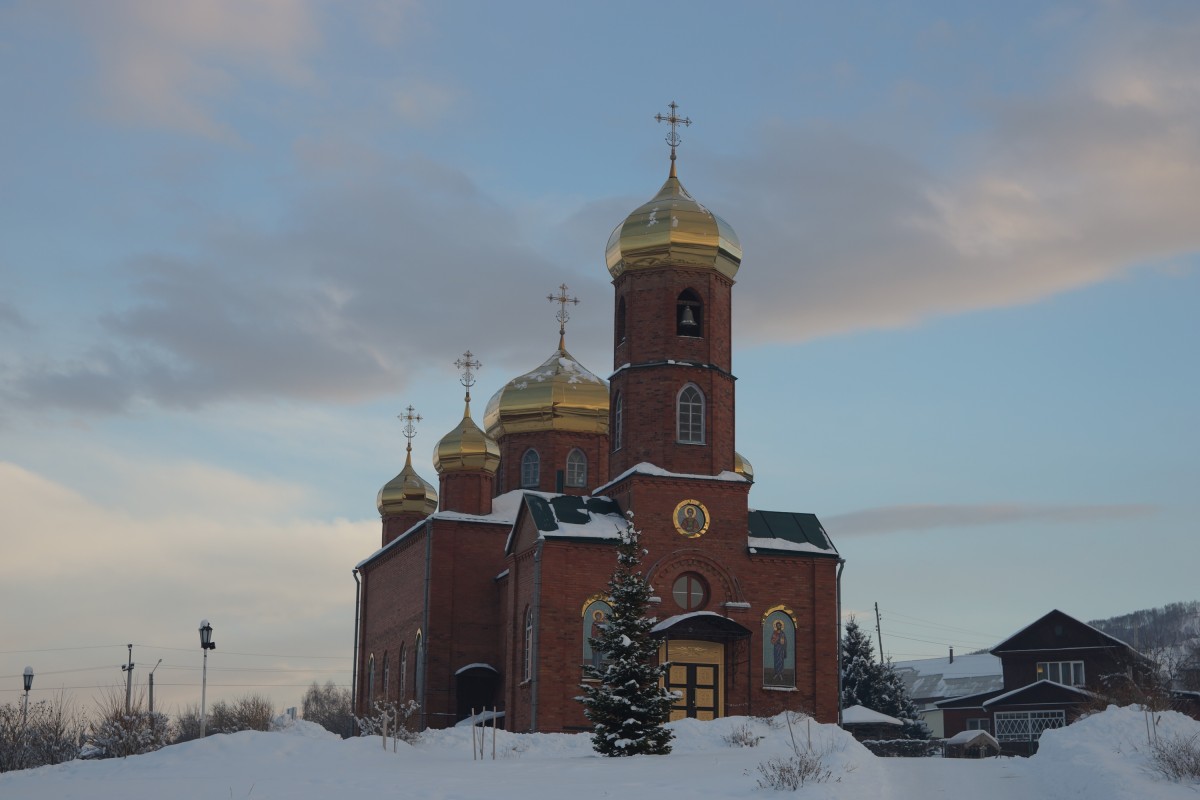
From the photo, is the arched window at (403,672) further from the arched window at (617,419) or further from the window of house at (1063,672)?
the window of house at (1063,672)

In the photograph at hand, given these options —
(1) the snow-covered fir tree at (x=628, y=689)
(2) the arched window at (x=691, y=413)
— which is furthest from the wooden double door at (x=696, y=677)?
(1) the snow-covered fir tree at (x=628, y=689)

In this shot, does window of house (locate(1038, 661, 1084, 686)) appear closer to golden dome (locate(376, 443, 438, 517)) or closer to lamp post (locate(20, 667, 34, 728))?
golden dome (locate(376, 443, 438, 517))

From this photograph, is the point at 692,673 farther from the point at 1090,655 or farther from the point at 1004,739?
the point at 1090,655

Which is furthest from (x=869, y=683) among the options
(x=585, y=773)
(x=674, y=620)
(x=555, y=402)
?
(x=585, y=773)

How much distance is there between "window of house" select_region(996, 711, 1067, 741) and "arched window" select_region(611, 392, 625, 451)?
20144 millimetres

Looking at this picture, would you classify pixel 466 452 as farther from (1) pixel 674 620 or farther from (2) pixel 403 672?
(1) pixel 674 620

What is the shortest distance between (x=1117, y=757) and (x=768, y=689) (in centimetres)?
1517

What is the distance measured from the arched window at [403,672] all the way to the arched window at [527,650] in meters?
6.61

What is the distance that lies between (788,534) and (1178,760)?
1844 cm

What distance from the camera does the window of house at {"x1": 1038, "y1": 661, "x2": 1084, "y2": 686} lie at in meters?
49.9

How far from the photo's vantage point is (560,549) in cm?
3173

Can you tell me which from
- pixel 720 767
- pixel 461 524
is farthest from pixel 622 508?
pixel 720 767

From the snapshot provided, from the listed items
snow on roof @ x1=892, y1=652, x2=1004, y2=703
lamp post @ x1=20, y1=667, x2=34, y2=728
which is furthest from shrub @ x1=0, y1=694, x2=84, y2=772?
snow on roof @ x1=892, y1=652, x2=1004, y2=703

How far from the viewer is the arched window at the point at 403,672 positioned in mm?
38188
